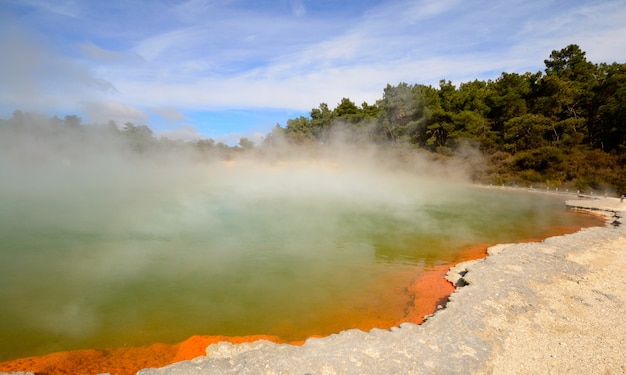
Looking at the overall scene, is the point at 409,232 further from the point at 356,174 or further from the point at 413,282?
the point at 356,174

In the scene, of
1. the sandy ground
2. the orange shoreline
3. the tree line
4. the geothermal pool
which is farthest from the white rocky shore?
the tree line

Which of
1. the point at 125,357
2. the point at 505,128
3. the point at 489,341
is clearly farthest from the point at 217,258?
the point at 505,128

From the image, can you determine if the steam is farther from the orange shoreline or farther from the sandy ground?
the sandy ground

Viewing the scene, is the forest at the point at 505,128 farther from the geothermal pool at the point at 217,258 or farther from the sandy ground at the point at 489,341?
the sandy ground at the point at 489,341

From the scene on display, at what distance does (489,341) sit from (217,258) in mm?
5069

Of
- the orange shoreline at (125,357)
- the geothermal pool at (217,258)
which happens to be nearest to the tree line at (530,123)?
the geothermal pool at (217,258)

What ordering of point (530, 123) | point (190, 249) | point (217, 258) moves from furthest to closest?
point (530, 123)
point (190, 249)
point (217, 258)

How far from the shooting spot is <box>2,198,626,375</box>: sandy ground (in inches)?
117

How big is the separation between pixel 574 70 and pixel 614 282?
25.2 metres

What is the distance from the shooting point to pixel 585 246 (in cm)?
650

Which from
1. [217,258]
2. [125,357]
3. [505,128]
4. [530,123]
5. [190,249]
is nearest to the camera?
[125,357]

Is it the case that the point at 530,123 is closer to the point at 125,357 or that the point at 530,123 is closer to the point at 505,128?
the point at 505,128

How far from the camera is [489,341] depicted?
3.35 m

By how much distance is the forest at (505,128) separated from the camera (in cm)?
1817
